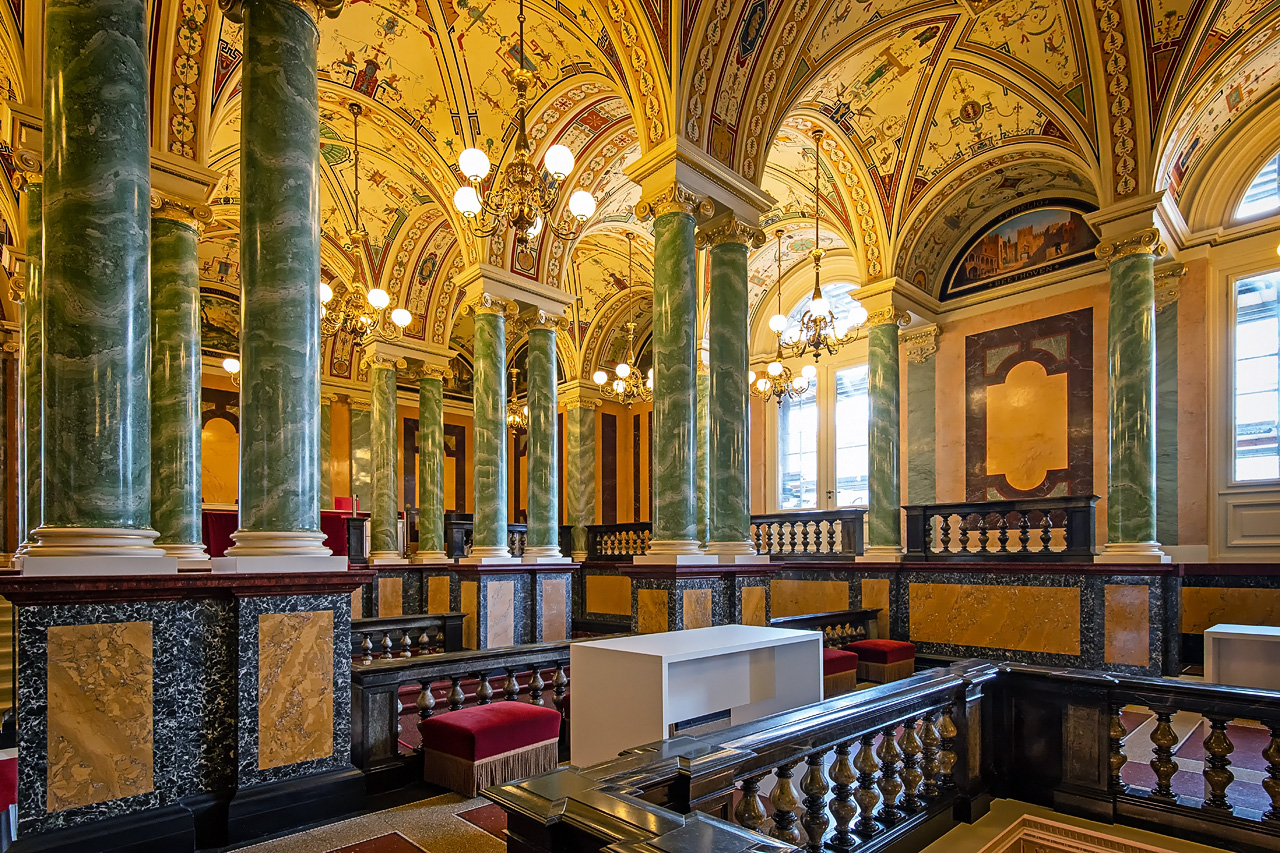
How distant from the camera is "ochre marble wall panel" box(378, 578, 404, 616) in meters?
11.2

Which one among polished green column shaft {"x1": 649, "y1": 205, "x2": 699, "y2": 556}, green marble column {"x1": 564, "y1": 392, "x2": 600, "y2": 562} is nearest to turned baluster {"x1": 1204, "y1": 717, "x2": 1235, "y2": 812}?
polished green column shaft {"x1": 649, "y1": 205, "x2": 699, "y2": 556}

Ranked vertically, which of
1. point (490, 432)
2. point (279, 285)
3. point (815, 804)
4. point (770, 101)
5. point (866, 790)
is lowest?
point (866, 790)

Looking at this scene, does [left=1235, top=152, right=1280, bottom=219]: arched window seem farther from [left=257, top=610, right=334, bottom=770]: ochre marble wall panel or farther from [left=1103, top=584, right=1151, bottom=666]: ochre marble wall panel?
[left=257, top=610, right=334, bottom=770]: ochre marble wall panel

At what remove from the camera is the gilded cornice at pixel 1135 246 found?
8055 millimetres

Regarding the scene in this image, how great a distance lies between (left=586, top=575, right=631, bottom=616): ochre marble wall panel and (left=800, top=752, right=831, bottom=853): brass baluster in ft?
31.2

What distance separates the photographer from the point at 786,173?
1132 cm

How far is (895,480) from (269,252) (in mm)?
8868

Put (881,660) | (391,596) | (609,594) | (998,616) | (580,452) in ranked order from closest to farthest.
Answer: (881,660), (998,616), (391,596), (609,594), (580,452)

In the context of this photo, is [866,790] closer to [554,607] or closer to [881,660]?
[881,660]

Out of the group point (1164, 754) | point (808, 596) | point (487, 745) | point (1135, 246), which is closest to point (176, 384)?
point (487, 745)

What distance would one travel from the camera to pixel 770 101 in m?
7.77

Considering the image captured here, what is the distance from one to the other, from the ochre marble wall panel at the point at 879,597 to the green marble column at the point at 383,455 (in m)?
7.78

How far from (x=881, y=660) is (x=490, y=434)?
5.71m

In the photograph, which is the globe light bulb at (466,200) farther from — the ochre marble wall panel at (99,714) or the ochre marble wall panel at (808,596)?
the ochre marble wall panel at (808,596)
